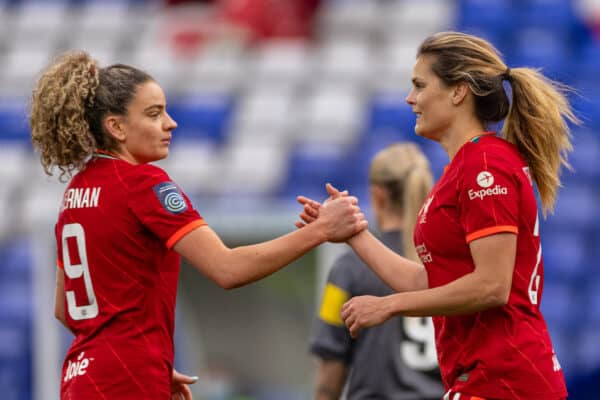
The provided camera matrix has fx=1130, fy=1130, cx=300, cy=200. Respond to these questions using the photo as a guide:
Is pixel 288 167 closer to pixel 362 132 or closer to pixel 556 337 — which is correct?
pixel 362 132

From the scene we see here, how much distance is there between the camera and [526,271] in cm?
308

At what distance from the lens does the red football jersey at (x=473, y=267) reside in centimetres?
299

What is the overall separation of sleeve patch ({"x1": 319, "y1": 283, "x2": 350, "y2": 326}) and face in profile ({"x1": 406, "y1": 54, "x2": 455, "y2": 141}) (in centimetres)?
100

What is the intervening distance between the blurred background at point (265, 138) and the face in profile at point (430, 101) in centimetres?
360

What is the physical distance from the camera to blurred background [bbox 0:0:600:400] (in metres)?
7.68

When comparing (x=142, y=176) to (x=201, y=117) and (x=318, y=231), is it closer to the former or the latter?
(x=318, y=231)

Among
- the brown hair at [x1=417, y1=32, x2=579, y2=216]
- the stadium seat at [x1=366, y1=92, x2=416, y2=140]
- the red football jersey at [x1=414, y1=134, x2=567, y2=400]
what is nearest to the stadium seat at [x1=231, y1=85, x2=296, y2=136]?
the stadium seat at [x1=366, y1=92, x2=416, y2=140]

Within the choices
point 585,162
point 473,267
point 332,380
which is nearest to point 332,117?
point 585,162

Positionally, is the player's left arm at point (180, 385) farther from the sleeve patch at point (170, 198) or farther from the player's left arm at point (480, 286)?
the player's left arm at point (480, 286)

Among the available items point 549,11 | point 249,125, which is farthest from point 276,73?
point 549,11

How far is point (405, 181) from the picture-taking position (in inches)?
163

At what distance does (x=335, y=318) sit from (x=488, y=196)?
1.27 m

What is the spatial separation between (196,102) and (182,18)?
5.31 feet

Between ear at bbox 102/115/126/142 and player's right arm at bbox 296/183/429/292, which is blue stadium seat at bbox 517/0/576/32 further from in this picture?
ear at bbox 102/115/126/142
